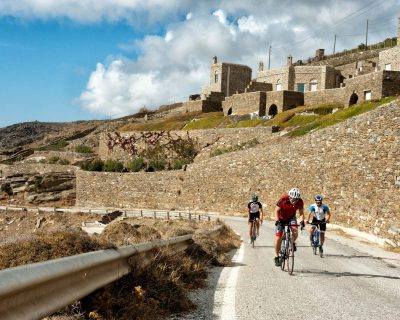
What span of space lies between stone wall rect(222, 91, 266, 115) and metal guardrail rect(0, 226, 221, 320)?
57016 millimetres

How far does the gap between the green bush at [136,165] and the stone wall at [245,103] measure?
Result: 13948mm

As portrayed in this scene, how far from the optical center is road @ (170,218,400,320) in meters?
7.62

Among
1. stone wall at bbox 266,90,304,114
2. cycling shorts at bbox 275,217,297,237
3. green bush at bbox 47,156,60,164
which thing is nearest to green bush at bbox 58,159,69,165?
green bush at bbox 47,156,60,164

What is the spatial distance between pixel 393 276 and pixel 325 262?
2.48 m

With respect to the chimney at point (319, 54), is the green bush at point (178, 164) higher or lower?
lower

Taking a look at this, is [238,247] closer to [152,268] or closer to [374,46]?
[152,268]

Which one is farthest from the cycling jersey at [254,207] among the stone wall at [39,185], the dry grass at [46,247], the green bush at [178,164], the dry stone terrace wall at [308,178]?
the stone wall at [39,185]

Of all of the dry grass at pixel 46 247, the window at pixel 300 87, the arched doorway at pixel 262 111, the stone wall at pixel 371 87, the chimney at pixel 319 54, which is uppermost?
the chimney at pixel 319 54

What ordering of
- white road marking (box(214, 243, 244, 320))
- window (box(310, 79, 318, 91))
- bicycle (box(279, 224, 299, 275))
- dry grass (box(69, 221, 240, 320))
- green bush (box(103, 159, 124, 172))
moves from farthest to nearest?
window (box(310, 79, 318, 91)) < green bush (box(103, 159, 124, 172)) < bicycle (box(279, 224, 299, 275)) < white road marking (box(214, 243, 244, 320)) < dry grass (box(69, 221, 240, 320))

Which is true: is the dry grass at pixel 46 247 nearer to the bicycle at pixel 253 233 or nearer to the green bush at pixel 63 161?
the bicycle at pixel 253 233

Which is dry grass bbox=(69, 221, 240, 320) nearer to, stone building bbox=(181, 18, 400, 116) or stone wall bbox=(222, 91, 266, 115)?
stone building bbox=(181, 18, 400, 116)

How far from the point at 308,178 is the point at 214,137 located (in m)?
23.0

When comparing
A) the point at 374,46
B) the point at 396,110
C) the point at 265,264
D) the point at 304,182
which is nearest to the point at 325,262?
the point at 265,264

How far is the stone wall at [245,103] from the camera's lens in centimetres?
6341
